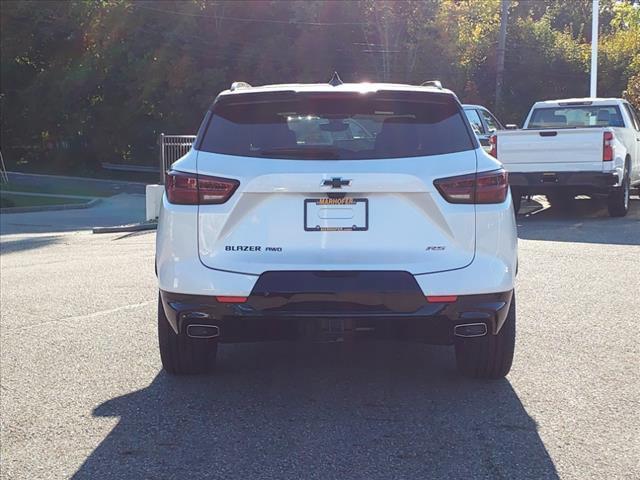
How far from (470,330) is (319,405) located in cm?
102

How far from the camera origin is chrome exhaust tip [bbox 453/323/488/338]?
4.59m

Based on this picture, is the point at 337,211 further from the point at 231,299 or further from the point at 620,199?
the point at 620,199

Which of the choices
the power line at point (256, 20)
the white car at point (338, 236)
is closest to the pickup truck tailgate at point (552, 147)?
the white car at point (338, 236)

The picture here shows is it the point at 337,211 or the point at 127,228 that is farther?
the point at 127,228

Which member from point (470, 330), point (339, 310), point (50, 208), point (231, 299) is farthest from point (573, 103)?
point (50, 208)

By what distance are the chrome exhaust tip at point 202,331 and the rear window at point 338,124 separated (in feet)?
3.20

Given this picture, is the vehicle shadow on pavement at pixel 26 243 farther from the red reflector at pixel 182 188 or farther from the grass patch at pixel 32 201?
the red reflector at pixel 182 188

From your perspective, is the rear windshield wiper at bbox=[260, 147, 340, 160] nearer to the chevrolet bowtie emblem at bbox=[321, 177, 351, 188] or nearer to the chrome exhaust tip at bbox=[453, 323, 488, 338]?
the chevrolet bowtie emblem at bbox=[321, 177, 351, 188]

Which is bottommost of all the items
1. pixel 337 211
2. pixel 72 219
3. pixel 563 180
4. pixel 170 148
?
pixel 72 219

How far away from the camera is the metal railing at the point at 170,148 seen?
18.6 m

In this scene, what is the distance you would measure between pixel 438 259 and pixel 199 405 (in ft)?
5.57

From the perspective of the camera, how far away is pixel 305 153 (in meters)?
4.55

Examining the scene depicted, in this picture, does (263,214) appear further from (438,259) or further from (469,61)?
(469,61)

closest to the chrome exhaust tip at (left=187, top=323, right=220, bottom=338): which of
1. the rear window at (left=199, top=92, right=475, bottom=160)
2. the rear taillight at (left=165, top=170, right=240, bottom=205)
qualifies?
the rear taillight at (left=165, top=170, right=240, bottom=205)
